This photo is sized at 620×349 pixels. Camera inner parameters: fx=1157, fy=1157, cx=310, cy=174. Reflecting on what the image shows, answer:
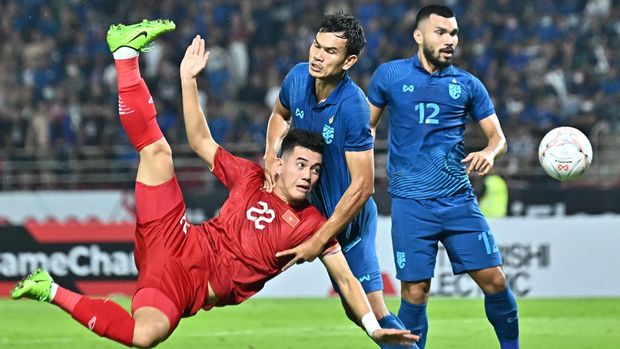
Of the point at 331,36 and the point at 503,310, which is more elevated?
the point at 331,36

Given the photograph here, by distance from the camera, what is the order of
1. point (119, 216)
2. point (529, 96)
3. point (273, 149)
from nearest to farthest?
point (273, 149) < point (119, 216) < point (529, 96)

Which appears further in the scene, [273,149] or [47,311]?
[47,311]

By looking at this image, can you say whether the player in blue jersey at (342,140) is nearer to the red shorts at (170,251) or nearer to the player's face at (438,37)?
the red shorts at (170,251)

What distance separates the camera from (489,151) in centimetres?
752

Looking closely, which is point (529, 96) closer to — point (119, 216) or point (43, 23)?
point (119, 216)

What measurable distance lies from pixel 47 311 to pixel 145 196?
20.1ft

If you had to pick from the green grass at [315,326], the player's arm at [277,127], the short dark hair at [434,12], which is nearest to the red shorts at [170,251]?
the player's arm at [277,127]

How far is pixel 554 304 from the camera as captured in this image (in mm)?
12961

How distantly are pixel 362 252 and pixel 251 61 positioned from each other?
1256 cm

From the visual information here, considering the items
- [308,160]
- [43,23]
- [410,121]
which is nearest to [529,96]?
[43,23]

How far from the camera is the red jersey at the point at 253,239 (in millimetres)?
6852

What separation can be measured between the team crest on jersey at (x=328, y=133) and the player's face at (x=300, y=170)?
1.15ft

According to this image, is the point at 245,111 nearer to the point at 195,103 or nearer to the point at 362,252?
the point at 362,252

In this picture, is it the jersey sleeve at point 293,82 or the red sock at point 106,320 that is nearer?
the red sock at point 106,320
